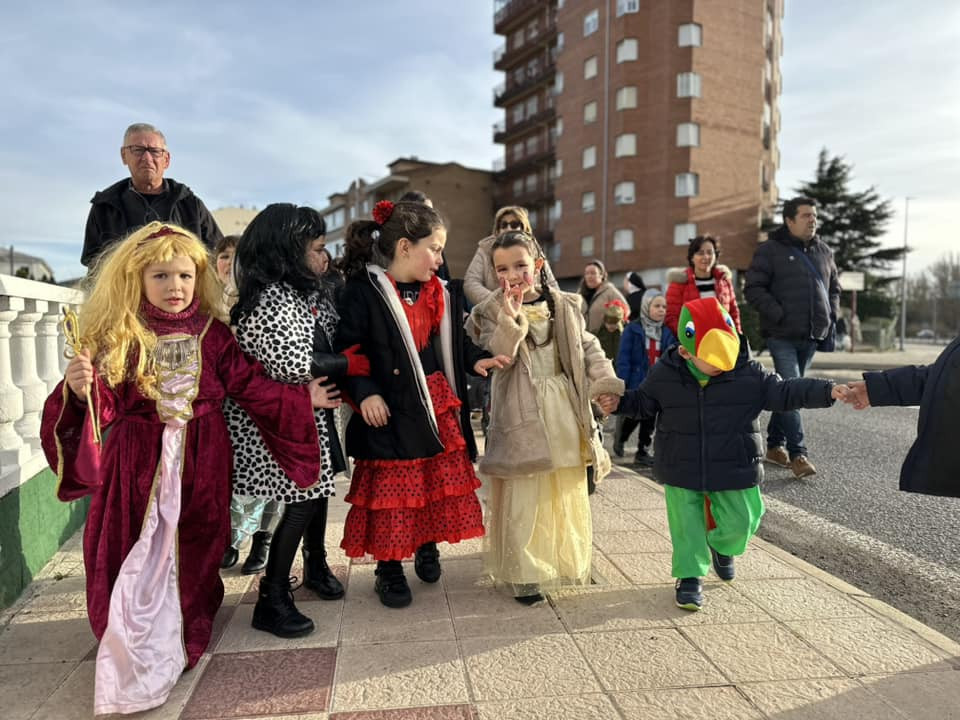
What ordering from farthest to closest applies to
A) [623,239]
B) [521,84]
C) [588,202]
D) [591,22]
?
[521,84] < [588,202] < [591,22] < [623,239]

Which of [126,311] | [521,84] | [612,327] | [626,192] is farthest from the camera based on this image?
[521,84]

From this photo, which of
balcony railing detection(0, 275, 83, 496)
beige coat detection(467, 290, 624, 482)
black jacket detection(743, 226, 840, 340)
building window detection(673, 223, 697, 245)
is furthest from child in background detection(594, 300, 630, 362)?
building window detection(673, 223, 697, 245)

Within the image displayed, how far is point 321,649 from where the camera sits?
9.00ft

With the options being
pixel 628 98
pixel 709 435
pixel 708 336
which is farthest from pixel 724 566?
pixel 628 98

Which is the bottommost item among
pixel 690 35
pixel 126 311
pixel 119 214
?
pixel 126 311

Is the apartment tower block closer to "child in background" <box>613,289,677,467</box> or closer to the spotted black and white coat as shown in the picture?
"child in background" <box>613,289,677,467</box>

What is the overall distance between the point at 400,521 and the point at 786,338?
14.5 ft

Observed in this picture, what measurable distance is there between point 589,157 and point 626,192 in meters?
3.45

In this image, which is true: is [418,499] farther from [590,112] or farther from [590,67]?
[590,67]

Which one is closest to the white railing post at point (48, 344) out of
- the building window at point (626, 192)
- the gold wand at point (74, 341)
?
the gold wand at point (74, 341)

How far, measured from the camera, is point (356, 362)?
309 cm

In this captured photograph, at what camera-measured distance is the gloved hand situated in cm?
307

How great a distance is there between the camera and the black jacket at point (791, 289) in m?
6.15

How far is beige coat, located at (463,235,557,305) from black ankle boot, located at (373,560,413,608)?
1.62 meters
